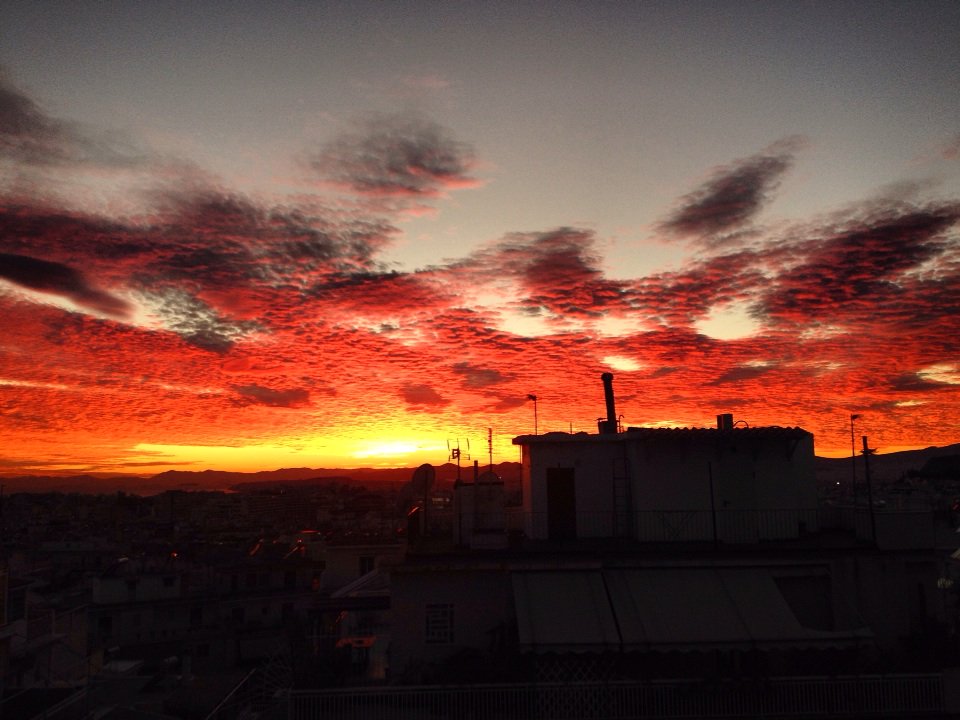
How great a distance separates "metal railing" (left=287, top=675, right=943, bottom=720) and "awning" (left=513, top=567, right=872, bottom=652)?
862 mm

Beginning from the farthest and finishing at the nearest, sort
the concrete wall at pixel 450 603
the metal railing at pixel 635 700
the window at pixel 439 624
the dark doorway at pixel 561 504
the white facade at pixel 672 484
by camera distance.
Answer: the dark doorway at pixel 561 504
the white facade at pixel 672 484
the window at pixel 439 624
the concrete wall at pixel 450 603
the metal railing at pixel 635 700

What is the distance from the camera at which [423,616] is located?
18609mm

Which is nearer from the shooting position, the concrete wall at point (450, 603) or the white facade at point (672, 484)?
the concrete wall at point (450, 603)

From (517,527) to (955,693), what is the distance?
42.8 feet

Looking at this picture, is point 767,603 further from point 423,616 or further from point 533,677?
point 423,616

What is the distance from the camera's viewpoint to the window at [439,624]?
18.6m

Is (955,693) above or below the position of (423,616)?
below

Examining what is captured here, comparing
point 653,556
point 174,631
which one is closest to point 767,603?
point 653,556

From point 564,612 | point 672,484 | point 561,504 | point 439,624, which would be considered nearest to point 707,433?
point 672,484

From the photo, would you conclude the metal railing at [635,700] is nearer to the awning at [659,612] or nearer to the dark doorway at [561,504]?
the awning at [659,612]

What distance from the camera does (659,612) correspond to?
Result: 58.3 ft

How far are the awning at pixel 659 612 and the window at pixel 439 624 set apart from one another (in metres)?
1.94

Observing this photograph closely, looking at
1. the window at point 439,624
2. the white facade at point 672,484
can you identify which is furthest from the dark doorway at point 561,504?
the window at point 439,624

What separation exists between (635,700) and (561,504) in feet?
25.0
